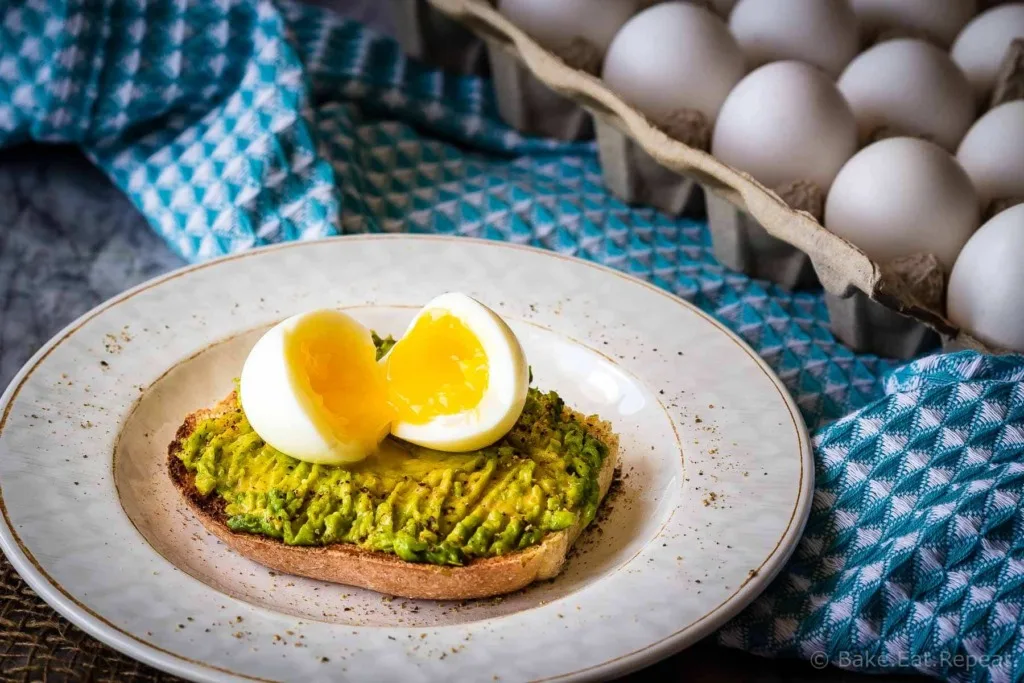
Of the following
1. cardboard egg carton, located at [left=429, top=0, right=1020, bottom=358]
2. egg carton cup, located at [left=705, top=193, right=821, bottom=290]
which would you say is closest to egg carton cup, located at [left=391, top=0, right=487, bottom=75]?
cardboard egg carton, located at [left=429, top=0, right=1020, bottom=358]

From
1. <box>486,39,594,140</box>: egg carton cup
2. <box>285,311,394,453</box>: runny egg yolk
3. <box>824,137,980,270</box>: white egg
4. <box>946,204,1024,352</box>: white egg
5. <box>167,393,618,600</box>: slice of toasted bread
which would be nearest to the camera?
<box>167,393,618,600</box>: slice of toasted bread

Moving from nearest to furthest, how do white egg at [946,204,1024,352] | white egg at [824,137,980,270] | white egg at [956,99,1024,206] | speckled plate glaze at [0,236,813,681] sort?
speckled plate glaze at [0,236,813,681], white egg at [946,204,1024,352], white egg at [824,137,980,270], white egg at [956,99,1024,206]

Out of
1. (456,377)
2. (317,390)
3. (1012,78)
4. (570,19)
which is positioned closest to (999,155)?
(1012,78)

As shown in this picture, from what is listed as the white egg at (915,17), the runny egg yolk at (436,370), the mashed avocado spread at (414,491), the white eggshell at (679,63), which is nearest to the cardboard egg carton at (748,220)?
the white eggshell at (679,63)

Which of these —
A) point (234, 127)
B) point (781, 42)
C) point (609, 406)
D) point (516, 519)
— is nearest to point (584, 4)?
point (781, 42)

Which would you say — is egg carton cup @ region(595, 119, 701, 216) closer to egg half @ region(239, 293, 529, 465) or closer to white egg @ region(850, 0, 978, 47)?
white egg @ region(850, 0, 978, 47)
